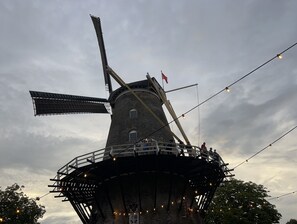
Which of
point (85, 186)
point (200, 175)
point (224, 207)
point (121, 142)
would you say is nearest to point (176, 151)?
point (200, 175)

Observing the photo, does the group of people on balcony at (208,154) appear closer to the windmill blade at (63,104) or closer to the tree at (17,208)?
the windmill blade at (63,104)

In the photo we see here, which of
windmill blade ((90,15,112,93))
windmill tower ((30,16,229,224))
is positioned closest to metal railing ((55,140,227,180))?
windmill tower ((30,16,229,224))

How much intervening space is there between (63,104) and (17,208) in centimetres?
1094

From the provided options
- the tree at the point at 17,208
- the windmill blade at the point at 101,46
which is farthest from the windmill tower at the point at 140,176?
the tree at the point at 17,208

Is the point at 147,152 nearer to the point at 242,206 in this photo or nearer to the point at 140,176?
the point at 140,176

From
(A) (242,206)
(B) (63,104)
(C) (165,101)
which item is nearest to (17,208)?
(B) (63,104)

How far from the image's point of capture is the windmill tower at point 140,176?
15.7m

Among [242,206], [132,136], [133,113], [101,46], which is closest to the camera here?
[132,136]

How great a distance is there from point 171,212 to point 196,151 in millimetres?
3964

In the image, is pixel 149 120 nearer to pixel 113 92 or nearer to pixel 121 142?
pixel 121 142

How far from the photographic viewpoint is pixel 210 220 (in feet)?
97.9

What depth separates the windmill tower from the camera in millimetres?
15688

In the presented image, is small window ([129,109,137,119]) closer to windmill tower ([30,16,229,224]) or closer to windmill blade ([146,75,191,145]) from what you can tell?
windmill tower ([30,16,229,224])

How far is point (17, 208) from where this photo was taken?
24.9 m
